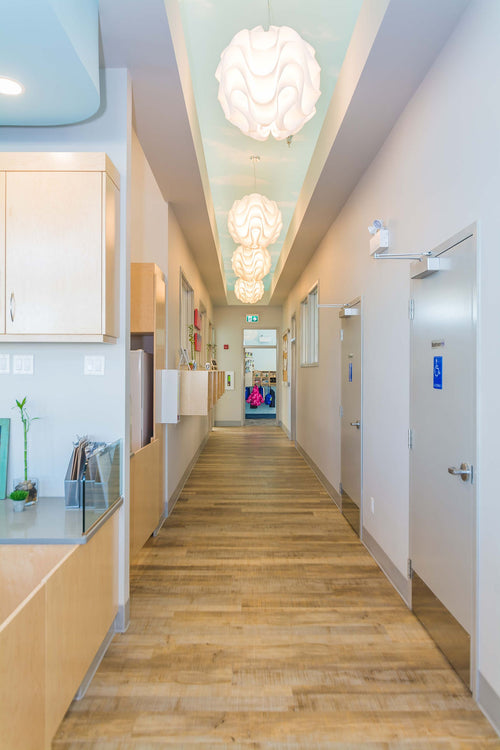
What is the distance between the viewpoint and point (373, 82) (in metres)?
2.71

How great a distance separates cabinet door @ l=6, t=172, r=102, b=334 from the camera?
7.42ft

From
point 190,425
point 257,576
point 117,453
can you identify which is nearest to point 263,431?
point 190,425

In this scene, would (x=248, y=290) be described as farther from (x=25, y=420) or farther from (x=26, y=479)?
(x=26, y=479)

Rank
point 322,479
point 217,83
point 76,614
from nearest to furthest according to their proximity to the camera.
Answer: point 76,614 → point 217,83 → point 322,479

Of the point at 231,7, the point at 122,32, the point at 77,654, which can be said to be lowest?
the point at 77,654

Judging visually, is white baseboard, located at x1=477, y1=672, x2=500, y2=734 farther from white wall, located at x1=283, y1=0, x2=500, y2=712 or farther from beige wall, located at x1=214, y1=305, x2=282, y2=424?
beige wall, located at x1=214, y1=305, x2=282, y2=424

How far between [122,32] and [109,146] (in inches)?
20.9

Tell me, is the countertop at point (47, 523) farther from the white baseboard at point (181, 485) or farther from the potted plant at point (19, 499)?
the white baseboard at point (181, 485)

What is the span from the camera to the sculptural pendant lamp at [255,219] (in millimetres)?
4891

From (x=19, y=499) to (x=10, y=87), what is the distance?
192 centimetres

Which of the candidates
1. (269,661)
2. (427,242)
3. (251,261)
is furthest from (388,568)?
(251,261)

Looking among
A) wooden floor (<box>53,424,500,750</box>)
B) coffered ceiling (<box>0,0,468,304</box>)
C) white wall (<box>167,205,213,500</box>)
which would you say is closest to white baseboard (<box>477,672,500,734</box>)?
wooden floor (<box>53,424,500,750</box>)

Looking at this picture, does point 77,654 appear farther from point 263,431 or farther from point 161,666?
point 263,431

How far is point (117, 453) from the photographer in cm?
245
